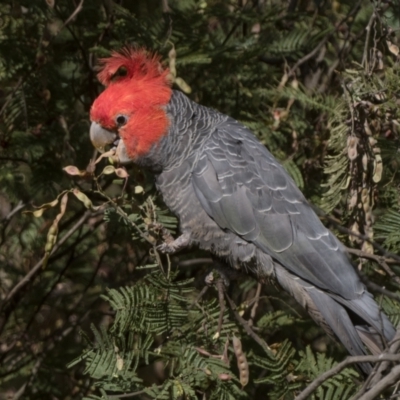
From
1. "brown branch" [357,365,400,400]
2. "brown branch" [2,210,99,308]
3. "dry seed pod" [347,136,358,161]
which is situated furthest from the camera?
"brown branch" [2,210,99,308]

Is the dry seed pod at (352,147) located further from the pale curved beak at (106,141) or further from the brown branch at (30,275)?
the brown branch at (30,275)

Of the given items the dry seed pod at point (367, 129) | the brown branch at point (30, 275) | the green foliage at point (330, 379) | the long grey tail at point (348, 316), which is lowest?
the brown branch at point (30, 275)

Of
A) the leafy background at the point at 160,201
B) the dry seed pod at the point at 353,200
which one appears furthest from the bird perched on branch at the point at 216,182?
the dry seed pod at the point at 353,200

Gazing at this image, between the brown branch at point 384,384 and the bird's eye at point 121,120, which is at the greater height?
the brown branch at point 384,384

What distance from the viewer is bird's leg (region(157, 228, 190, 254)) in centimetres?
292

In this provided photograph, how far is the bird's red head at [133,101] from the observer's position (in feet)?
9.81

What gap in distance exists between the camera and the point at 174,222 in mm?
3182

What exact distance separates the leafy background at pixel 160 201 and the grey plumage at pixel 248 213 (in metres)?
0.11

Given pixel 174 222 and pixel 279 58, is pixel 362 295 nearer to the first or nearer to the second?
pixel 174 222

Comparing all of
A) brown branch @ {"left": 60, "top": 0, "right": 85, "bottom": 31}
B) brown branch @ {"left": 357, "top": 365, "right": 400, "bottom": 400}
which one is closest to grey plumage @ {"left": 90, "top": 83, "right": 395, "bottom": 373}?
brown branch @ {"left": 60, "top": 0, "right": 85, "bottom": 31}

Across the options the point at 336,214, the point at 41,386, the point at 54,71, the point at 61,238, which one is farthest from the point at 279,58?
the point at 41,386

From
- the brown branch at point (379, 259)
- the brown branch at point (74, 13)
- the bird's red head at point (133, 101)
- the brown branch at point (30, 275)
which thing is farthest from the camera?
the brown branch at point (30, 275)

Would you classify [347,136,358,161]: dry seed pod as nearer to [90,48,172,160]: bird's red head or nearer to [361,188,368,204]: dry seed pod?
[361,188,368,204]: dry seed pod

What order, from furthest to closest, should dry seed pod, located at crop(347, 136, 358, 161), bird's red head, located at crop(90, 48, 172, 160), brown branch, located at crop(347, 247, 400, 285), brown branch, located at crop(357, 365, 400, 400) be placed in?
1. bird's red head, located at crop(90, 48, 172, 160)
2. dry seed pod, located at crop(347, 136, 358, 161)
3. brown branch, located at crop(347, 247, 400, 285)
4. brown branch, located at crop(357, 365, 400, 400)
